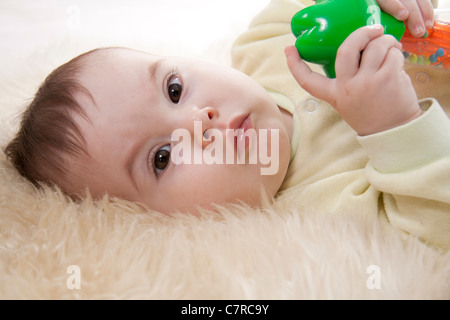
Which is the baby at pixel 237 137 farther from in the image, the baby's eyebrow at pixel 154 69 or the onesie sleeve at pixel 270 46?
the onesie sleeve at pixel 270 46

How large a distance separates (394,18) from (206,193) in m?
0.52

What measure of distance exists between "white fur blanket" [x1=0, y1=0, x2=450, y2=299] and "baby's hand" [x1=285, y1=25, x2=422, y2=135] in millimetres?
209

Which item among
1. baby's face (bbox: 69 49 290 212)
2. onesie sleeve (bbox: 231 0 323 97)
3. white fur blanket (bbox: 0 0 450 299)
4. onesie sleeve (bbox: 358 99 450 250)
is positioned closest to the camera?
white fur blanket (bbox: 0 0 450 299)

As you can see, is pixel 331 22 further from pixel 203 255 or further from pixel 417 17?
pixel 203 255

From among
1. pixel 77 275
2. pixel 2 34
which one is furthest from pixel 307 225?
pixel 2 34

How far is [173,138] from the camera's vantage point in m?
0.93

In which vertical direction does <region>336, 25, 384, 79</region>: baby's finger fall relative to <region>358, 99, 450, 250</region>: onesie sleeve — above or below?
above

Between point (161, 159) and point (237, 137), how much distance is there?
17 centimetres

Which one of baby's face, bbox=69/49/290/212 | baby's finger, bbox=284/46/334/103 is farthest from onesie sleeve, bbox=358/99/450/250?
baby's face, bbox=69/49/290/212

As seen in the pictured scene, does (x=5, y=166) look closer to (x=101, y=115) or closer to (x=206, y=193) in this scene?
(x=101, y=115)

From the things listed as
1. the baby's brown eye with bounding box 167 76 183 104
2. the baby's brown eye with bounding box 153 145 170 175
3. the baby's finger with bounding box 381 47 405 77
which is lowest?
the baby's brown eye with bounding box 153 145 170 175

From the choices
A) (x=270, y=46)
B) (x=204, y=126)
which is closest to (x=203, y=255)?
(x=204, y=126)

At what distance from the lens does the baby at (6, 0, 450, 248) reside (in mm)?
827

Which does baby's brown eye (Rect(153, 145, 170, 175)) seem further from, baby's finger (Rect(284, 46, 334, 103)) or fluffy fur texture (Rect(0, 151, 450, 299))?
baby's finger (Rect(284, 46, 334, 103))
